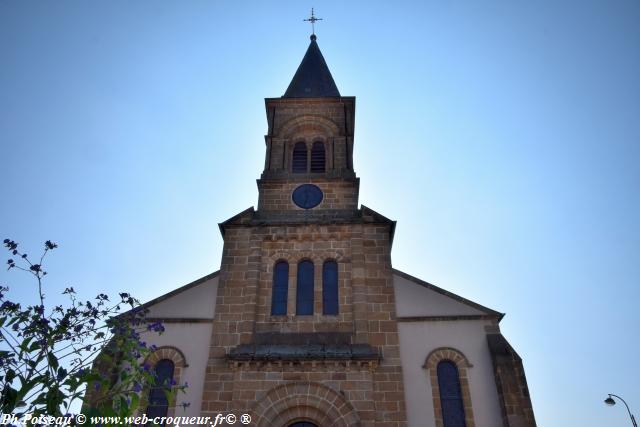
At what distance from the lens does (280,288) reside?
1662 cm

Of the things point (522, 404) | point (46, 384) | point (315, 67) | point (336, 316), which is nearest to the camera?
point (46, 384)

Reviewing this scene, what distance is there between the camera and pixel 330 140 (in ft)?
69.7

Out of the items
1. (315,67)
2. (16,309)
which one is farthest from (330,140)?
(16,309)

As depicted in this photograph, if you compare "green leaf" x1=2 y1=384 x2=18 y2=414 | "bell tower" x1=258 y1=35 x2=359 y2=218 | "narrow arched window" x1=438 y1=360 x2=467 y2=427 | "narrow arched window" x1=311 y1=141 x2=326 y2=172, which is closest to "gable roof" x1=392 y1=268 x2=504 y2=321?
"narrow arched window" x1=438 y1=360 x2=467 y2=427

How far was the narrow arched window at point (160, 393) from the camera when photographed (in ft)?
45.9

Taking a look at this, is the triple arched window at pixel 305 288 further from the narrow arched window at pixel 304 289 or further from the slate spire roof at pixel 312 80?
the slate spire roof at pixel 312 80

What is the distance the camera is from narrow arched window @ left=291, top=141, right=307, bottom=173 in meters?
20.8

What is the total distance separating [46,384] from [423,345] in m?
11.0

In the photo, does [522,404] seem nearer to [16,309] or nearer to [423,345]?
[423,345]

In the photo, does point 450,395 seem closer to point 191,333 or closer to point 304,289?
point 304,289

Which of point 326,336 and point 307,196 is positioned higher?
point 307,196

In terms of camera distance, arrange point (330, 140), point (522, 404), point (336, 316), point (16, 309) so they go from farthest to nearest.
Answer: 1. point (330, 140)
2. point (336, 316)
3. point (522, 404)
4. point (16, 309)

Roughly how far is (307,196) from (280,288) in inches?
168

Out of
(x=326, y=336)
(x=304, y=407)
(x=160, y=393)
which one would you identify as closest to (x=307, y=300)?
(x=326, y=336)
